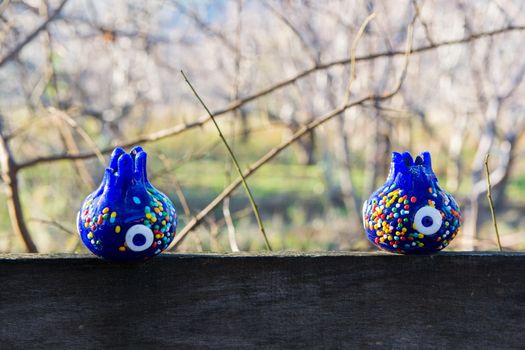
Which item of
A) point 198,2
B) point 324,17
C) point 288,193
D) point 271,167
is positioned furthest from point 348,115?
point 271,167

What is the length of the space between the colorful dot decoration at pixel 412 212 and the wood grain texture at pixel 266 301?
0.11 ft

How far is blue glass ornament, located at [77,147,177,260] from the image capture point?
3.65ft

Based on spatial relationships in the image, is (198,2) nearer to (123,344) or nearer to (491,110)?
(491,110)

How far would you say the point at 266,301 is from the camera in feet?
3.94

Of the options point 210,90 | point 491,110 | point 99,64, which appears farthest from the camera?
point 210,90

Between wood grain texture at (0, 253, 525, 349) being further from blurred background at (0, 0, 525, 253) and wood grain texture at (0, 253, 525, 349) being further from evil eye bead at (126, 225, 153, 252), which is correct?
blurred background at (0, 0, 525, 253)

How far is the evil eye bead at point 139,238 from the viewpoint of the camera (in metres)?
1.11

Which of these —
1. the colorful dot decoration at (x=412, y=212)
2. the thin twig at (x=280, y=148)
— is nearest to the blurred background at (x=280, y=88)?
the thin twig at (x=280, y=148)

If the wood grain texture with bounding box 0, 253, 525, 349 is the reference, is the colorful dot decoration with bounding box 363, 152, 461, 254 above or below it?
above

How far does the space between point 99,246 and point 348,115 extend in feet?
11.5

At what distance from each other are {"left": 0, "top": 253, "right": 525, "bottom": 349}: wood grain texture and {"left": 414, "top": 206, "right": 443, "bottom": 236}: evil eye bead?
0.22 ft

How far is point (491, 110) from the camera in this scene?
3.64m

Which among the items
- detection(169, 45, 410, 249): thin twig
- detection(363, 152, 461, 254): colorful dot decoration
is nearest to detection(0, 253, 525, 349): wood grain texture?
detection(363, 152, 461, 254): colorful dot decoration

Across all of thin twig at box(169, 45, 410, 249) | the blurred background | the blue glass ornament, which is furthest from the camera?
the blurred background
